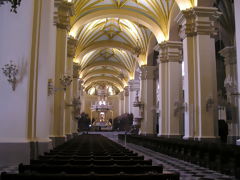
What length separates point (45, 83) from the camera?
7.50 meters

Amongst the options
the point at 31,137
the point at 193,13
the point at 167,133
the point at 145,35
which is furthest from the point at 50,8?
the point at 145,35

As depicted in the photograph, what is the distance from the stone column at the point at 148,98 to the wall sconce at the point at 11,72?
47.3 ft

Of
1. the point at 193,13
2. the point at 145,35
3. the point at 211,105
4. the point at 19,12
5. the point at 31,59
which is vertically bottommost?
the point at 211,105

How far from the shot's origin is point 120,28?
2280 centimetres

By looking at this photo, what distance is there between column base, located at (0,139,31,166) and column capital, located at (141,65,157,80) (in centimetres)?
1556

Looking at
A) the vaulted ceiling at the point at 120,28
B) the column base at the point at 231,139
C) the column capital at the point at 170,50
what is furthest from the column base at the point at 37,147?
the column base at the point at 231,139

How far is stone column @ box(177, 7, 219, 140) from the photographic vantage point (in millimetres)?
11641

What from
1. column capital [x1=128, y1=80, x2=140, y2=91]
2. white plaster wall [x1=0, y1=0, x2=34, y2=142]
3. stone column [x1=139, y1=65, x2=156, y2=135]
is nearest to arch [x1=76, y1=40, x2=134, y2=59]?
stone column [x1=139, y1=65, x2=156, y2=135]

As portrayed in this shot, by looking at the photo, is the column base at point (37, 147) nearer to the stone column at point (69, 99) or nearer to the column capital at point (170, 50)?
the stone column at point (69, 99)

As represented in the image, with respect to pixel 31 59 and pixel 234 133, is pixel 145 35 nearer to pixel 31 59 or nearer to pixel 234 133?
pixel 234 133

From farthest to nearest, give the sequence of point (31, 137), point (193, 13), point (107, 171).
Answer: point (193, 13)
point (31, 137)
point (107, 171)

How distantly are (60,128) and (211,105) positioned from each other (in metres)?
5.80

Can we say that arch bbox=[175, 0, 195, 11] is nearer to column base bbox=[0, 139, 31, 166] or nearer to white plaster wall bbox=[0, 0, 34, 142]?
white plaster wall bbox=[0, 0, 34, 142]

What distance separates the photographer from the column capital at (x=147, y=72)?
21.5m
